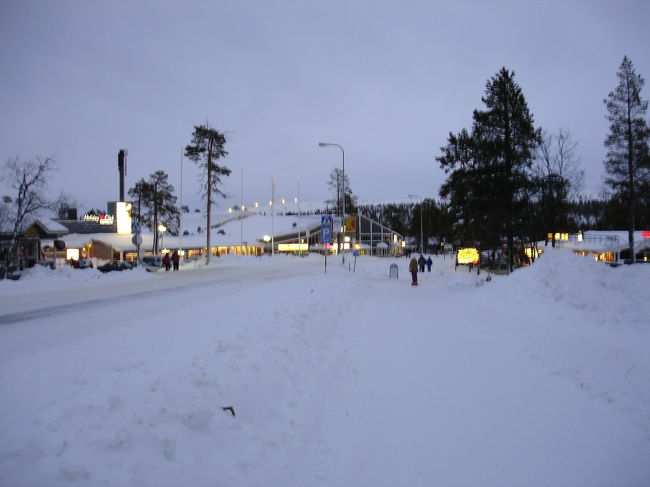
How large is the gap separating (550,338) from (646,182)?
2544 centimetres

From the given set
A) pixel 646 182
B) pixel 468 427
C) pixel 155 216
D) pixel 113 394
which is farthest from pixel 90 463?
pixel 155 216

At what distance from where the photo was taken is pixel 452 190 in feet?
101

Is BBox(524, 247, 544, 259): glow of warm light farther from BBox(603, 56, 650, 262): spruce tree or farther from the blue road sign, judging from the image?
the blue road sign

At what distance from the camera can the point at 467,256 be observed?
43281 millimetres

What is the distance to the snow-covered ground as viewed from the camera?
3.56 meters

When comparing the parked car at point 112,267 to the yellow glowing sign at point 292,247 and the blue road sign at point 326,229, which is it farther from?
the yellow glowing sign at point 292,247

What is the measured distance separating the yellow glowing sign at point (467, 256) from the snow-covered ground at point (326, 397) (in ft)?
105

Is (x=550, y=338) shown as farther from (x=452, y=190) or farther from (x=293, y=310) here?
(x=452, y=190)

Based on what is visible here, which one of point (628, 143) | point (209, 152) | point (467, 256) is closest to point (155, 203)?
point (209, 152)

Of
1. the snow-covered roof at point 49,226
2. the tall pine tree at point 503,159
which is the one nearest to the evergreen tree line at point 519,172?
the tall pine tree at point 503,159

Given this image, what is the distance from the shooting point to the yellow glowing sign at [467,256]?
1667 inches

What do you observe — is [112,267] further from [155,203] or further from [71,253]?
[71,253]

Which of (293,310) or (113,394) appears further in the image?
(293,310)

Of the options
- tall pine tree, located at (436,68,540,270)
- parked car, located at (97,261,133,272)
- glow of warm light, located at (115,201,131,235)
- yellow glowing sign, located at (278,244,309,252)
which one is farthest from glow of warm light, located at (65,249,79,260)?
tall pine tree, located at (436,68,540,270)
